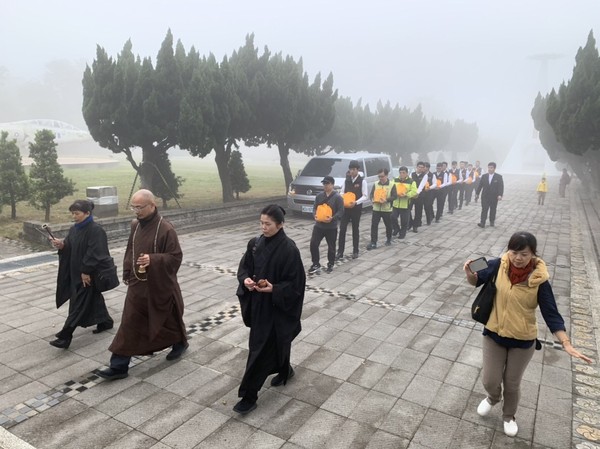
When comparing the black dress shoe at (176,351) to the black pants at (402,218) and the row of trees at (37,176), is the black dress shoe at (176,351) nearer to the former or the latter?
the black pants at (402,218)

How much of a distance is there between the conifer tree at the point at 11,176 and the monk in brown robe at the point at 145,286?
864 centimetres

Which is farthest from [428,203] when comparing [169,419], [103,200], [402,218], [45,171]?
[169,419]

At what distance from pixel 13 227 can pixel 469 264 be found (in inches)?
421

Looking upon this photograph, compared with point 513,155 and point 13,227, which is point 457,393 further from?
point 513,155

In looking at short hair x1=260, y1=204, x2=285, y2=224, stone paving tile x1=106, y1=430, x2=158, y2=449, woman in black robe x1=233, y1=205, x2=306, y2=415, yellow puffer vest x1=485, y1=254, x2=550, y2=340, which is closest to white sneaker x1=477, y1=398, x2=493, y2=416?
yellow puffer vest x1=485, y1=254, x2=550, y2=340

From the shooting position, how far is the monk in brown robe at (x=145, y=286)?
4.07 m

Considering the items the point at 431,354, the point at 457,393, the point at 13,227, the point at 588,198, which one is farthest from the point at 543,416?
the point at 588,198

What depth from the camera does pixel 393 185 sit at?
31.6 ft

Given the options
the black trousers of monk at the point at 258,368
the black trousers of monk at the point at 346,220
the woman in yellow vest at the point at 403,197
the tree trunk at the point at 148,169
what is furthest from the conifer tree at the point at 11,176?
the black trousers of monk at the point at 258,368

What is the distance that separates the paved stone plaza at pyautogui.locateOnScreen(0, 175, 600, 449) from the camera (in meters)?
3.45

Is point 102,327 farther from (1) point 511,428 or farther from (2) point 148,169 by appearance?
(2) point 148,169

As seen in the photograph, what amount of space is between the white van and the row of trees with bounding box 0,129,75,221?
621cm

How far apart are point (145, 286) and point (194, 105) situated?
8.95 m

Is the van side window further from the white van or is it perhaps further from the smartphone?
the smartphone
